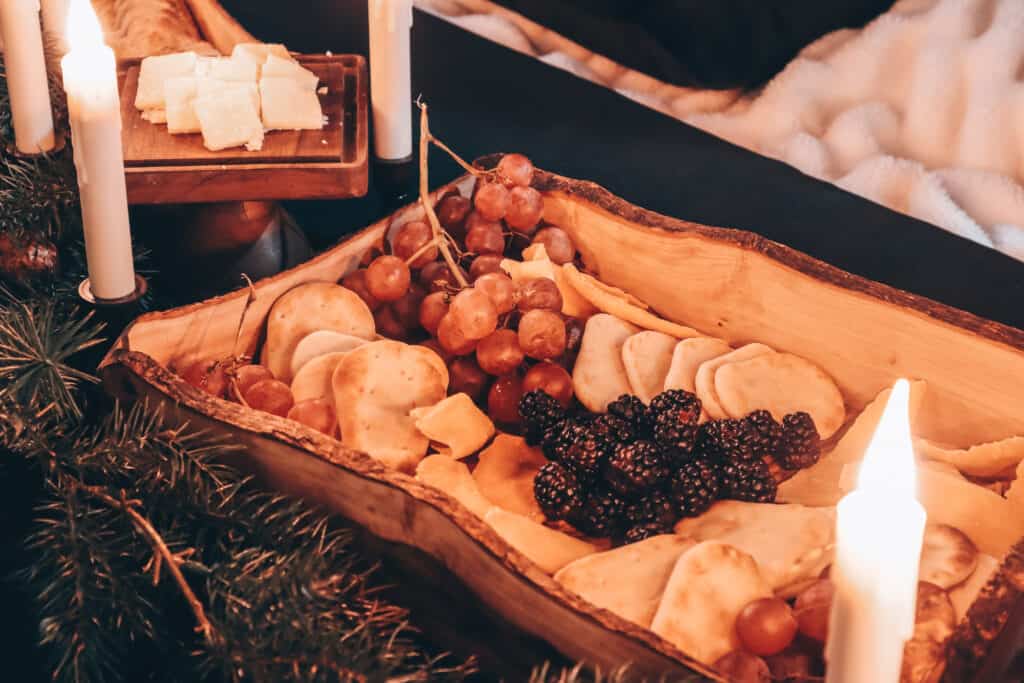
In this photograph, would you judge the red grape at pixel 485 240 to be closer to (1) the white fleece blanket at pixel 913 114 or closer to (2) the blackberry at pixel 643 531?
(2) the blackberry at pixel 643 531

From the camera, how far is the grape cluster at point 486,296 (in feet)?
3.05

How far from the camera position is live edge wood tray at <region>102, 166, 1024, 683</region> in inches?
25.4

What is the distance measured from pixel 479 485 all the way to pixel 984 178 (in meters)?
0.89

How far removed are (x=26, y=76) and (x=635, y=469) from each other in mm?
700

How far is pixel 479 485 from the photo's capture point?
34.4 inches

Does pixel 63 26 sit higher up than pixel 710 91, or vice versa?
pixel 63 26

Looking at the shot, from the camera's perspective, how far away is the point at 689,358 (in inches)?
37.3

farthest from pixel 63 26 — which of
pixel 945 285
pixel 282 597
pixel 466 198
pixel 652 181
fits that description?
pixel 945 285

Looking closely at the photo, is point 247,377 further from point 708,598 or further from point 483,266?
point 708,598

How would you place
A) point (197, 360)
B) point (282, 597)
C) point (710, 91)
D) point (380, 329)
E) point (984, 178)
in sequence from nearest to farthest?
point (282, 597)
point (197, 360)
point (380, 329)
point (984, 178)
point (710, 91)

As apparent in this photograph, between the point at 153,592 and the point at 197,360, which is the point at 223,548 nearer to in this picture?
the point at 153,592

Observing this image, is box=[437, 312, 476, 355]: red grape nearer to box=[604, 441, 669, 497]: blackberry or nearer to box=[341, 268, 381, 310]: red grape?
box=[341, 268, 381, 310]: red grape

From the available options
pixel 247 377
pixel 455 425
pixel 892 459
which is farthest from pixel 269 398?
pixel 892 459

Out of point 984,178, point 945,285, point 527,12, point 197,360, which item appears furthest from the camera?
point 527,12
